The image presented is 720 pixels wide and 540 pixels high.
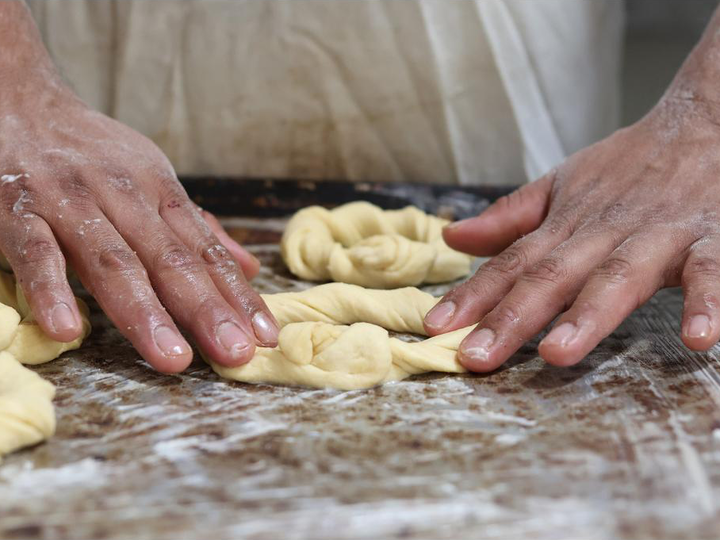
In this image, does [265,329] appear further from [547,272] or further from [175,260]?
[547,272]

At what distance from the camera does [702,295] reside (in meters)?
1.45

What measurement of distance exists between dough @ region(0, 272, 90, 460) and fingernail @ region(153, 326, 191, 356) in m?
0.20

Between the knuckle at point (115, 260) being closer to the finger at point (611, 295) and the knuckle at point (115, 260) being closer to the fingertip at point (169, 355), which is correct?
the fingertip at point (169, 355)

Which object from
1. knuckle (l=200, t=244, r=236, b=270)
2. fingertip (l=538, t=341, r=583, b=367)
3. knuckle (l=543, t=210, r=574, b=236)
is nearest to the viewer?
fingertip (l=538, t=341, r=583, b=367)

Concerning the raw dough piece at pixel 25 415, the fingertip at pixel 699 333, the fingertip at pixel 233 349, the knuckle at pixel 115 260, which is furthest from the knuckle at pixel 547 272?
the raw dough piece at pixel 25 415

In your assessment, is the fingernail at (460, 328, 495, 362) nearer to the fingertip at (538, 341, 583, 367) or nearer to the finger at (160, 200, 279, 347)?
the fingertip at (538, 341, 583, 367)

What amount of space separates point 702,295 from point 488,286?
1.34 ft

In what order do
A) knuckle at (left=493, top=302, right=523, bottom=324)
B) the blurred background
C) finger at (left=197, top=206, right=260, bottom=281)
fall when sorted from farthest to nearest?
1. the blurred background
2. finger at (left=197, top=206, right=260, bottom=281)
3. knuckle at (left=493, top=302, right=523, bottom=324)

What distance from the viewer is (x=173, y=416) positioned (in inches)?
51.4

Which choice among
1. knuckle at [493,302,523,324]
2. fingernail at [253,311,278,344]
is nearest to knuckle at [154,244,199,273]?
fingernail at [253,311,278,344]

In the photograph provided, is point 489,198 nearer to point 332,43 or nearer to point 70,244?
point 332,43

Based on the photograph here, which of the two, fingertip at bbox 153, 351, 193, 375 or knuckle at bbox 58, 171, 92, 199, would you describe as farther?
knuckle at bbox 58, 171, 92, 199

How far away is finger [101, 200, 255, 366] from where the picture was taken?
1.43m

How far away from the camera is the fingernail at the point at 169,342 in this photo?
1391 mm
